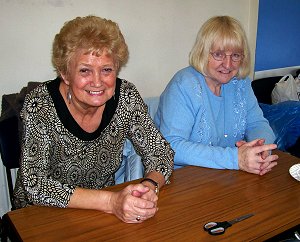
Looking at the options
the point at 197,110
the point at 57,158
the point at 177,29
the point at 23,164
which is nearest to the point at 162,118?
the point at 197,110

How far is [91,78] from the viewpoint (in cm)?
137

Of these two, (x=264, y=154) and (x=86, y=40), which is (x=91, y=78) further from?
(x=264, y=154)

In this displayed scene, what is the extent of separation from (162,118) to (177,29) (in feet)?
4.09

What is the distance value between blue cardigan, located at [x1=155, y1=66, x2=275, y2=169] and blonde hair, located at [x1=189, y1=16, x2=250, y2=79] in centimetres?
8

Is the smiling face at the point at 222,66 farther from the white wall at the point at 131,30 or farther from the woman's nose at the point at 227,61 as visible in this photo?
the white wall at the point at 131,30

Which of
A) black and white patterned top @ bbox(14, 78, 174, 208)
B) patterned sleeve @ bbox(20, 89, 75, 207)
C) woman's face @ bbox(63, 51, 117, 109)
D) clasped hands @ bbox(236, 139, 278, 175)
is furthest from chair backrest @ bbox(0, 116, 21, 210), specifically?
clasped hands @ bbox(236, 139, 278, 175)

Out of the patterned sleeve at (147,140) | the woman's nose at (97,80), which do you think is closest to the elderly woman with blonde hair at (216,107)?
the patterned sleeve at (147,140)

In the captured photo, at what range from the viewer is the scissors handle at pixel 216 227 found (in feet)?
3.49

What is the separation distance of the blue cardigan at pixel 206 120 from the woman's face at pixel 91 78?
0.42 metres

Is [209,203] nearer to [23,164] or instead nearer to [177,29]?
[23,164]

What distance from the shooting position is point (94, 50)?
133cm

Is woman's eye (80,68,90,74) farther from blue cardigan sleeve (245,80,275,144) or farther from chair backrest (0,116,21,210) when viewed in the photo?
blue cardigan sleeve (245,80,275,144)

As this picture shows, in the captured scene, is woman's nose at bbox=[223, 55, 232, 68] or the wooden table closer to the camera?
the wooden table

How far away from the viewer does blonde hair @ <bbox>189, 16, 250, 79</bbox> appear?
175cm
